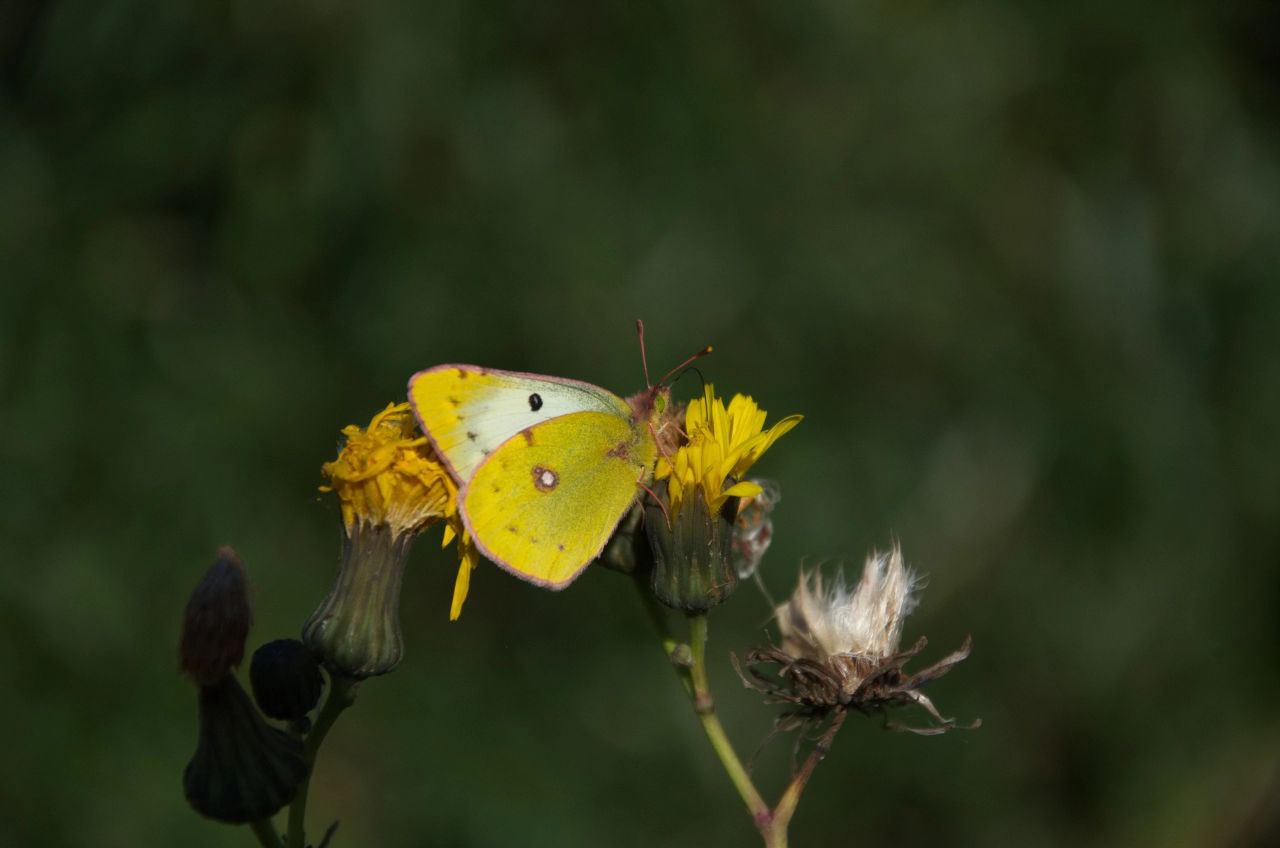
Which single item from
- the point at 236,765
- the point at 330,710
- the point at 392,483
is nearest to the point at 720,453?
the point at 392,483

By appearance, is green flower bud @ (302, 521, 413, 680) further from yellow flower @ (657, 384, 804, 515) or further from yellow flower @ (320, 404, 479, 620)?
yellow flower @ (657, 384, 804, 515)

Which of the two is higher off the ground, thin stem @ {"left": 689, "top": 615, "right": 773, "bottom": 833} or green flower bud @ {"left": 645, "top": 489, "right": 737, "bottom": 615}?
green flower bud @ {"left": 645, "top": 489, "right": 737, "bottom": 615}

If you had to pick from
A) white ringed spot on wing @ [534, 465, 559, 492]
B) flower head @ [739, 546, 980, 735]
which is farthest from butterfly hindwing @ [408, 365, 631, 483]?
flower head @ [739, 546, 980, 735]

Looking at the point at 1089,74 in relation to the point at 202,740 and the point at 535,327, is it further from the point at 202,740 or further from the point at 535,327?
the point at 202,740

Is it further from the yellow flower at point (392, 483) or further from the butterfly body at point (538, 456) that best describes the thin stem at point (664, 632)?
the yellow flower at point (392, 483)

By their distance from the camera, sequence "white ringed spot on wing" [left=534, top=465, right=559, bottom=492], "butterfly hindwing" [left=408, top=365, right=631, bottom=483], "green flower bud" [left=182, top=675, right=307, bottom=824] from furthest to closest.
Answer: "white ringed spot on wing" [left=534, top=465, right=559, bottom=492], "butterfly hindwing" [left=408, top=365, right=631, bottom=483], "green flower bud" [left=182, top=675, right=307, bottom=824]

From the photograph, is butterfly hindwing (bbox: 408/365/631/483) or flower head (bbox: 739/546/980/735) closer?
flower head (bbox: 739/546/980/735)
